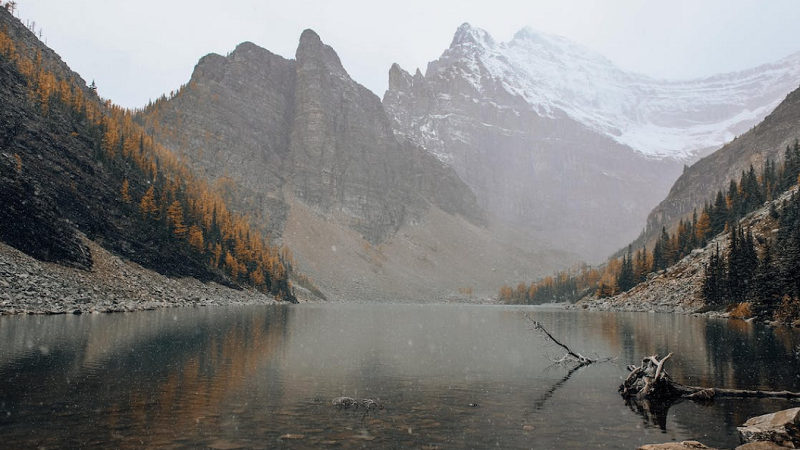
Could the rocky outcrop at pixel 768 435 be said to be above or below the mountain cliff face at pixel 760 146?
below

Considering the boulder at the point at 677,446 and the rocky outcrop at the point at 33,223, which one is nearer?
Result: the boulder at the point at 677,446

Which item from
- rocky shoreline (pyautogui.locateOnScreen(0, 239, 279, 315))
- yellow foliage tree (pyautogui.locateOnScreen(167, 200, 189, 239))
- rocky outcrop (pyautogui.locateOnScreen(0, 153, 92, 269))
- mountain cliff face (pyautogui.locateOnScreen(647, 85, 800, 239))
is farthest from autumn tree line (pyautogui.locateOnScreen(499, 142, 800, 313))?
yellow foliage tree (pyautogui.locateOnScreen(167, 200, 189, 239))

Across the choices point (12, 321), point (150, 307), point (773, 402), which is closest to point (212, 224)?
point (150, 307)

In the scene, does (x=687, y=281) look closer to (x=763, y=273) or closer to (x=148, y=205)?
(x=763, y=273)

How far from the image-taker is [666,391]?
895 inches

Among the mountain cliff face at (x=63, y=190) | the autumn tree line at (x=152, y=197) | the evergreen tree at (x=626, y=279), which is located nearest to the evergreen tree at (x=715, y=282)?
the evergreen tree at (x=626, y=279)

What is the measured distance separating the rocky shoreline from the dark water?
1321 cm

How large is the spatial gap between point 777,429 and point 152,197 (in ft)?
366

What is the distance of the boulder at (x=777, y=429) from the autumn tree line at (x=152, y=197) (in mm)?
103208

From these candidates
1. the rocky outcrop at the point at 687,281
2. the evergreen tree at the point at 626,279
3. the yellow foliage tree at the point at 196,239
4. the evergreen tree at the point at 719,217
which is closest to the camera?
the rocky outcrop at the point at 687,281

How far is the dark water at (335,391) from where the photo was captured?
15.9 m

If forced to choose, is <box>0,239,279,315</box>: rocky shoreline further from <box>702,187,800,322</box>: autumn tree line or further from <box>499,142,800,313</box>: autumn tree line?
<box>499,142,800,313</box>: autumn tree line

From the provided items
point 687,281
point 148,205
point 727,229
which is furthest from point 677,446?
point 727,229

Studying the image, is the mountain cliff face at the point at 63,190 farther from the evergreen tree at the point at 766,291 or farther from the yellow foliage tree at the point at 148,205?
the evergreen tree at the point at 766,291
